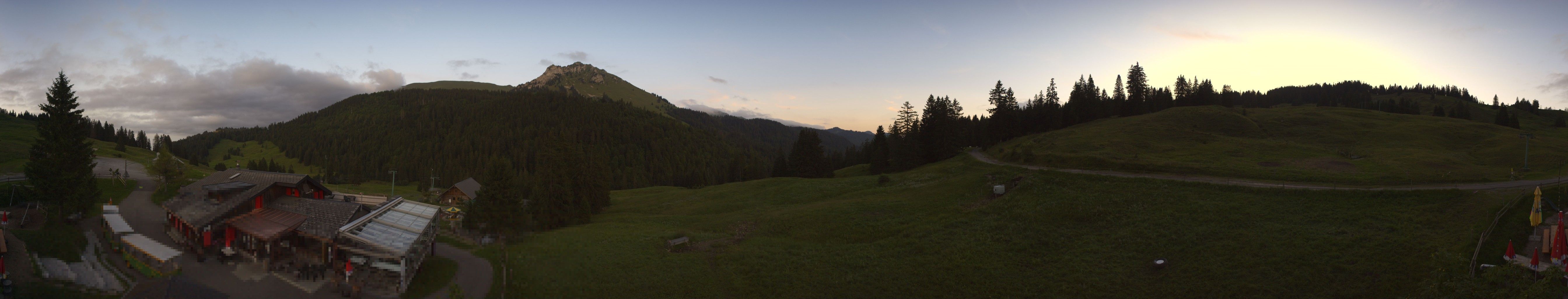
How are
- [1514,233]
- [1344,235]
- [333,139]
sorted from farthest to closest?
[333,139] → [1344,235] → [1514,233]

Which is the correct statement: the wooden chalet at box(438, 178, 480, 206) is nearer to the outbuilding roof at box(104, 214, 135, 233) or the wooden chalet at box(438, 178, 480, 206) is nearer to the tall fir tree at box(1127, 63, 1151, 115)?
the outbuilding roof at box(104, 214, 135, 233)

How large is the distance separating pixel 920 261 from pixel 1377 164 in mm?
42342

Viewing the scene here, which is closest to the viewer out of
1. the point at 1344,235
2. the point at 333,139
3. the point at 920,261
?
the point at 1344,235

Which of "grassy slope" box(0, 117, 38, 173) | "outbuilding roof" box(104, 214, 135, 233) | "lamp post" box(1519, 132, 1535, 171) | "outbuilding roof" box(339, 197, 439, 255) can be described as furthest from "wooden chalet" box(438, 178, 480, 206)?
"lamp post" box(1519, 132, 1535, 171)

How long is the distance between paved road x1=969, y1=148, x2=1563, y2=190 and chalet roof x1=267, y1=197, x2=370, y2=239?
5053 cm

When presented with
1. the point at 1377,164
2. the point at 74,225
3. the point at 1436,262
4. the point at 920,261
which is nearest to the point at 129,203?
the point at 74,225

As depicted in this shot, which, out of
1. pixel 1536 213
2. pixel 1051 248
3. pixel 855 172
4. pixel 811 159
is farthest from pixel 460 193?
pixel 1536 213

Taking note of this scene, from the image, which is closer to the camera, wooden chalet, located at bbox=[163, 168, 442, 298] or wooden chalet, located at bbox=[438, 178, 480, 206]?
wooden chalet, located at bbox=[163, 168, 442, 298]

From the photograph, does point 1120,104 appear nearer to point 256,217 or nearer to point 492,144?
point 256,217

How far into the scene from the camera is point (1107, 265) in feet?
84.8

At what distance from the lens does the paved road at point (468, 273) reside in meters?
23.0

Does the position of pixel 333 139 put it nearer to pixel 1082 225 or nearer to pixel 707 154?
pixel 707 154

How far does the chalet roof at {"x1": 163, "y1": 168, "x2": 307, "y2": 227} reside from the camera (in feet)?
91.9

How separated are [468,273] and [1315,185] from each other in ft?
175
